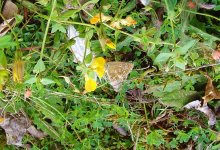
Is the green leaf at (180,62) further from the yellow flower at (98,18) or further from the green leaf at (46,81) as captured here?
the green leaf at (46,81)

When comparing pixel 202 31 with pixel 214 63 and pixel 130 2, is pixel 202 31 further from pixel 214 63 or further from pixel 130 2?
pixel 130 2

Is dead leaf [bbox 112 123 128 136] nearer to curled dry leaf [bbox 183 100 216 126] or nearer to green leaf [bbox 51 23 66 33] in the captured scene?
curled dry leaf [bbox 183 100 216 126]

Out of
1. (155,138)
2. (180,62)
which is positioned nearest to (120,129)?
(155,138)

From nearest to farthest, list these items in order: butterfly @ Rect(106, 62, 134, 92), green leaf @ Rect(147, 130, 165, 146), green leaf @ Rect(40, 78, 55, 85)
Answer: green leaf @ Rect(40, 78, 55, 85) → butterfly @ Rect(106, 62, 134, 92) → green leaf @ Rect(147, 130, 165, 146)

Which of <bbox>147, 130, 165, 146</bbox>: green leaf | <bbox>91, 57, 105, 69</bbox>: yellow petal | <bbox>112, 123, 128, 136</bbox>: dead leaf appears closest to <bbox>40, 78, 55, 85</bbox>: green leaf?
<bbox>91, 57, 105, 69</bbox>: yellow petal

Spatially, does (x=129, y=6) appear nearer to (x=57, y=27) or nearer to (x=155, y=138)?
(x=57, y=27)

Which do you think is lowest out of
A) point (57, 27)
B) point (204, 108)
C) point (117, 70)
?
point (204, 108)

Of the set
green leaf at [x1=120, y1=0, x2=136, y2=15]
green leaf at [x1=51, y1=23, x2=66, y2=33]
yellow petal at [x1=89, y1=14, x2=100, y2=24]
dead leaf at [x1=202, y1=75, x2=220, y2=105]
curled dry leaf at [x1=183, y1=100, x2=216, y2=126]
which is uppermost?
green leaf at [x1=120, y1=0, x2=136, y2=15]
